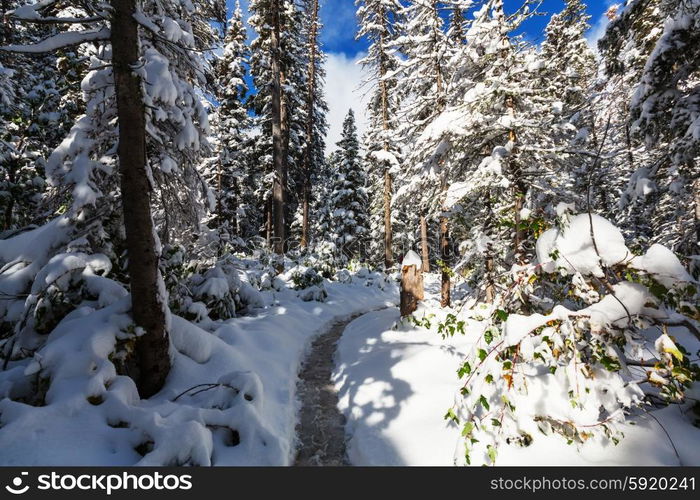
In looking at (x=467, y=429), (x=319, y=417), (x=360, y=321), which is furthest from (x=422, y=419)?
(x=360, y=321)

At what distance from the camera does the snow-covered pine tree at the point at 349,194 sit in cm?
2791

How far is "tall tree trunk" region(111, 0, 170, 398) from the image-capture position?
160 inches

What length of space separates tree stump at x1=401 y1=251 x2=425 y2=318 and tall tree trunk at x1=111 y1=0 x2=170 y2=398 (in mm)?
6397

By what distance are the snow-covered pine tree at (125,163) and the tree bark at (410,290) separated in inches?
232

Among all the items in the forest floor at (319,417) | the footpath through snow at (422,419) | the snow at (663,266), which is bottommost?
the forest floor at (319,417)

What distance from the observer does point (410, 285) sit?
952 cm

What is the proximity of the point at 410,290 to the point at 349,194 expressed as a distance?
19712 mm

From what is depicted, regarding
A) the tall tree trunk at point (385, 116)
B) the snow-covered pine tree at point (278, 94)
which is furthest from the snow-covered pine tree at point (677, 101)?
the tall tree trunk at point (385, 116)

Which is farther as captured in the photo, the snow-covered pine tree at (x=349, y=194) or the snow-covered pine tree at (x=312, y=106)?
the snow-covered pine tree at (x=349, y=194)

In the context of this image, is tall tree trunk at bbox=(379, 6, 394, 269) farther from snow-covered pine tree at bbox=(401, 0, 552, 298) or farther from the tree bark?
snow-covered pine tree at bbox=(401, 0, 552, 298)

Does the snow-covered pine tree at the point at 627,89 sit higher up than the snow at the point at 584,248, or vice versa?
the snow-covered pine tree at the point at 627,89

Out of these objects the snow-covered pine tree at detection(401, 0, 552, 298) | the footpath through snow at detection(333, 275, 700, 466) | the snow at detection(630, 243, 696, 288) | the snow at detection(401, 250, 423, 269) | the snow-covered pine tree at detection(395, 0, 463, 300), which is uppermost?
the snow-covered pine tree at detection(395, 0, 463, 300)

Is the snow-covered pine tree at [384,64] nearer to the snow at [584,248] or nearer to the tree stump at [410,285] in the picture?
the tree stump at [410,285]

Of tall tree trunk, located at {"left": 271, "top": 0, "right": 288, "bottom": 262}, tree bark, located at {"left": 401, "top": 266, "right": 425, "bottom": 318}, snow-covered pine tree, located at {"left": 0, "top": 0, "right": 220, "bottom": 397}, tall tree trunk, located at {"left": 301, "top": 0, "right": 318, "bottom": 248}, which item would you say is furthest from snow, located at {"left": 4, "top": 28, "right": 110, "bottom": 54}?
tall tree trunk, located at {"left": 301, "top": 0, "right": 318, "bottom": 248}
